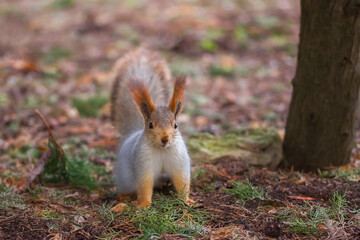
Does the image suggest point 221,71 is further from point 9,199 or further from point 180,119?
point 9,199

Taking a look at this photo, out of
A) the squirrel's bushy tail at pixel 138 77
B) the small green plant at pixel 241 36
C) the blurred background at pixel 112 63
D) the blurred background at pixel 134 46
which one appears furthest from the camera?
the small green plant at pixel 241 36

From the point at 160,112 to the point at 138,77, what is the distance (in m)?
0.84

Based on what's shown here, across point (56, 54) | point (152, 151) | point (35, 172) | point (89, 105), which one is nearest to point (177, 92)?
point (152, 151)

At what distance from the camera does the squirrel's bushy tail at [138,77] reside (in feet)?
10.9

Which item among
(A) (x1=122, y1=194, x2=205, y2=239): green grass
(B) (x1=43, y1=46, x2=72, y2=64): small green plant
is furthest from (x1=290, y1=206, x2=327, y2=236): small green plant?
(B) (x1=43, y1=46, x2=72, y2=64): small green plant

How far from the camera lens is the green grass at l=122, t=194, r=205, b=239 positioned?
2158 millimetres

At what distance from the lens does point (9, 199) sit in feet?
8.79

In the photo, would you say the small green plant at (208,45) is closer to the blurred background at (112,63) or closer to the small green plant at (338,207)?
the blurred background at (112,63)

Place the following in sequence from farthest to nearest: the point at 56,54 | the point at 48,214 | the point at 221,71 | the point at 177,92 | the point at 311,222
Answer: the point at 56,54 → the point at 221,71 → the point at 177,92 → the point at 48,214 → the point at 311,222

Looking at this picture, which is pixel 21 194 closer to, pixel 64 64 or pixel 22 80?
pixel 22 80

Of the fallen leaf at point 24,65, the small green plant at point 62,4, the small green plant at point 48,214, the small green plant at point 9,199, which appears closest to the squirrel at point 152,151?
the small green plant at point 48,214

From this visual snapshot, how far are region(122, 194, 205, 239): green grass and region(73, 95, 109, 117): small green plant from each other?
2802 mm

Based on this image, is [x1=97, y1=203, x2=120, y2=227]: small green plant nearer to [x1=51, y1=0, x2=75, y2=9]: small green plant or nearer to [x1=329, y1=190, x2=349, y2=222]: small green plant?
[x1=329, y1=190, x2=349, y2=222]: small green plant

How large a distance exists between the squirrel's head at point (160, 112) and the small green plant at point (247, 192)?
53cm
